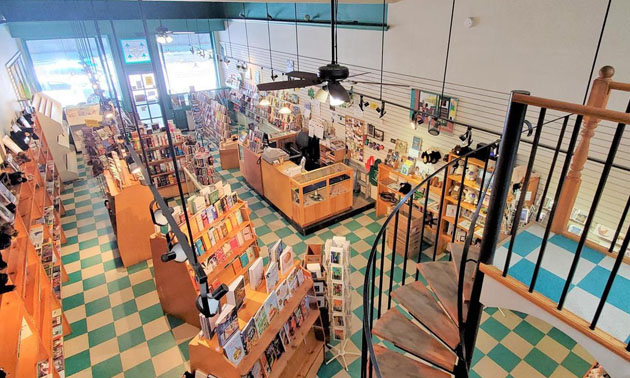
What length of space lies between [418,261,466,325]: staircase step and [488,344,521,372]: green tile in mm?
2586

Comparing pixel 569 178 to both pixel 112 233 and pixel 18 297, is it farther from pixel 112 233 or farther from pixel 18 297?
pixel 112 233

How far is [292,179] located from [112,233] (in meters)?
4.47

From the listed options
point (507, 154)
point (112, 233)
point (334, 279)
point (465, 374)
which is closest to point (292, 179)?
point (334, 279)

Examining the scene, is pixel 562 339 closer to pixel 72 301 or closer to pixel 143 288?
pixel 143 288

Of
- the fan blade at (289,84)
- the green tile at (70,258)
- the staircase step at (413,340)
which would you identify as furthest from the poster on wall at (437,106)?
the green tile at (70,258)

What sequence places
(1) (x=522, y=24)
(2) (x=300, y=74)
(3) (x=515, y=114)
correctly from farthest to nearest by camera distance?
1. (1) (x=522, y=24)
2. (2) (x=300, y=74)
3. (3) (x=515, y=114)

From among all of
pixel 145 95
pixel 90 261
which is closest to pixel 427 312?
pixel 90 261

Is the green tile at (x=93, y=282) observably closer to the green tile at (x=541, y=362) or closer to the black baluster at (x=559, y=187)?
the black baluster at (x=559, y=187)

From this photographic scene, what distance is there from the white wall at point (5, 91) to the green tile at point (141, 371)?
551 cm

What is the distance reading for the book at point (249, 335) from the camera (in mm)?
4043

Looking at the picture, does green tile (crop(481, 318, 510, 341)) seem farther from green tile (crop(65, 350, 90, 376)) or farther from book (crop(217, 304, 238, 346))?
green tile (crop(65, 350, 90, 376))

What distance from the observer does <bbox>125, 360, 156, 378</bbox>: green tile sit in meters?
5.21

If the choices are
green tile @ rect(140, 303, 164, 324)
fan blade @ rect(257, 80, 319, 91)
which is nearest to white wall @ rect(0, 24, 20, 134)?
green tile @ rect(140, 303, 164, 324)

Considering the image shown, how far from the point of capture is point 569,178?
3.56 metres
